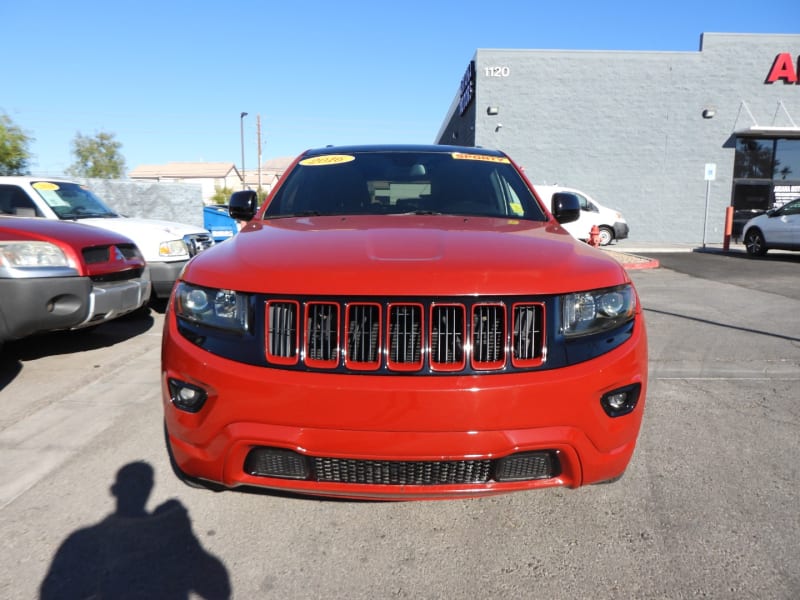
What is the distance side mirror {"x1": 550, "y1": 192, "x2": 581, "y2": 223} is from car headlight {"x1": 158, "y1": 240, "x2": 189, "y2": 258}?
475 centimetres

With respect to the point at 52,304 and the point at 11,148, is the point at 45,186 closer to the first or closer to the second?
the point at 52,304

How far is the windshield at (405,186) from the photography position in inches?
129

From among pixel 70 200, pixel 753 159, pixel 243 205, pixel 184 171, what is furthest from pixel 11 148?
pixel 184 171

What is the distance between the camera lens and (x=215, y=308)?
2.13m

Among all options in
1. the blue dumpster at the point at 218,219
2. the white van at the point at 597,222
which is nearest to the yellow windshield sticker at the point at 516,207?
the blue dumpster at the point at 218,219

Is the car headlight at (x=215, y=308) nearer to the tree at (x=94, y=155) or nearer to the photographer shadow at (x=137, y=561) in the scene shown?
the photographer shadow at (x=137, y=561)

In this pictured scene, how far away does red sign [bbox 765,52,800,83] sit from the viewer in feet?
65.5

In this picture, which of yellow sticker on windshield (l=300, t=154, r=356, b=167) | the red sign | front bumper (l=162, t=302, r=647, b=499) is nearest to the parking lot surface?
front bumper (l=162, t=302, r=647, b=499)

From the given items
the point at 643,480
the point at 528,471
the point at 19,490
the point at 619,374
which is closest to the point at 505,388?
the point at 528,471

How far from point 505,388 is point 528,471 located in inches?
13.0

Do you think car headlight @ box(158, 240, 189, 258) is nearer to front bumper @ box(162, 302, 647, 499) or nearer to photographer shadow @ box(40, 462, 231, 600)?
photographer shadow @ box(40, 462, 231, 600)

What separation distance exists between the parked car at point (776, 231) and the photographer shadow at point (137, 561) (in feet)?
54.5

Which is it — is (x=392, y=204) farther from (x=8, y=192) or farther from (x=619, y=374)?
(x=8, y=192)

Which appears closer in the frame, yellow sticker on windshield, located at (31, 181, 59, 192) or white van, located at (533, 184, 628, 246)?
yellow sticker on windshield, located at (31, 181, 59, 192)
